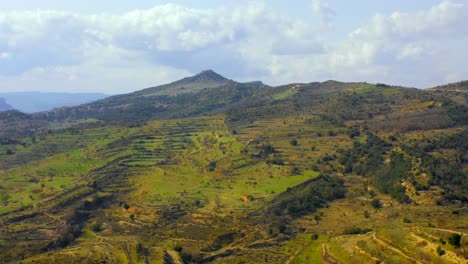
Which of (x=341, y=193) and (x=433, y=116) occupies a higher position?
(x=433, y=116)

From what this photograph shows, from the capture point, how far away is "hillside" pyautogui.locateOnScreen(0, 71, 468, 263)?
54.9 meters

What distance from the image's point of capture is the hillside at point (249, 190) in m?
54.9

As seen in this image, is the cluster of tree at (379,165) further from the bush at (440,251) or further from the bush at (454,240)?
the bush at (440,251)

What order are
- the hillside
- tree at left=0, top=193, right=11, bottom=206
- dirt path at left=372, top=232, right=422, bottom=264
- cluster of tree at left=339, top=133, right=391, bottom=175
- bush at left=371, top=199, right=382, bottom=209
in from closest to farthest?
dirt path at left=372, top=232, right=422, bottom=264
the hillside
tree at left=0, top=193, right=11, bottom=206
bush at left=371, top=199, right=382, bottom=209
cluster of tree at left=339, top=133, right=391, bottom=175

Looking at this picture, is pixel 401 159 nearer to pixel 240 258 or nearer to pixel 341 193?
pixel 341 193

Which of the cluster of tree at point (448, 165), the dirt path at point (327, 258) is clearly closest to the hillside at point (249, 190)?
the dirt path at point (327, 258)

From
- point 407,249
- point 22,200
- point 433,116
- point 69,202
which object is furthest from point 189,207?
point 433,116

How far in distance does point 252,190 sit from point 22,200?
38.8 meters

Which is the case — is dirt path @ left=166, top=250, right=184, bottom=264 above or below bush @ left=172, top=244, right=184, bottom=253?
above

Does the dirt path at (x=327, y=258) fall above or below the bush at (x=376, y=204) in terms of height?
below

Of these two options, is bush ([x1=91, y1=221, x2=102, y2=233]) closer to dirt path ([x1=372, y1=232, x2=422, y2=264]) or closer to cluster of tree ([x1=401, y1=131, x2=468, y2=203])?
dirt path ([x1=372, y1=232, x2=422, y2=264])

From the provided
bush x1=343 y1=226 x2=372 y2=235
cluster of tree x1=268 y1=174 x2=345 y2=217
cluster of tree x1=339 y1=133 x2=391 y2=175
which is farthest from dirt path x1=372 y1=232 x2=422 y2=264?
cluster of tree x1=339 y1=133 x2=391 y2=175

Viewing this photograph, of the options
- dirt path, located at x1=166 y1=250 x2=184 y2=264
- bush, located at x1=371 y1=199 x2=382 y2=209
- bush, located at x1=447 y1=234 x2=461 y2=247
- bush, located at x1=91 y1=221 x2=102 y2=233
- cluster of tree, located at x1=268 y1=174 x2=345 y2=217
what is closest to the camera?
bush, located at x1=447 y1=234 x2=461 y2=247

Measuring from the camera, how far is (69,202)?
7756cm
